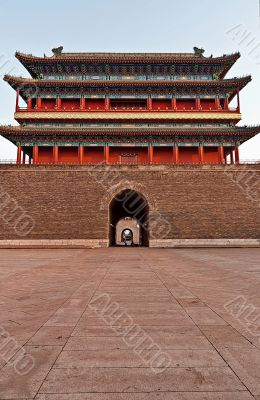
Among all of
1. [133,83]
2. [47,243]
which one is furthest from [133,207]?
[133,83]

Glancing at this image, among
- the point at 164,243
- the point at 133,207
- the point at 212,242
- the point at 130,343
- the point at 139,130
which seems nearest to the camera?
the point at 130,343

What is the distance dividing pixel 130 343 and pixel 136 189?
1605 centimetres

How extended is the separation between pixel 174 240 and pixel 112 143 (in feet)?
28.8

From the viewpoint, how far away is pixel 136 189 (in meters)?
18.6

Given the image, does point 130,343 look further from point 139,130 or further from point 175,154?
point 175,154

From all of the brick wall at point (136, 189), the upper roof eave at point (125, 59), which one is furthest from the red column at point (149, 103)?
the brick wall at point (136, 189)

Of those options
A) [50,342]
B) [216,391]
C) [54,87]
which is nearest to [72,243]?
[54,87]

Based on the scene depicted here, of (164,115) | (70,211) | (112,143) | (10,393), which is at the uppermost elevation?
(164,115)

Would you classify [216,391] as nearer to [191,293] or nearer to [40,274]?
[191,293]

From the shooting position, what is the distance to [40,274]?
6.78 meters

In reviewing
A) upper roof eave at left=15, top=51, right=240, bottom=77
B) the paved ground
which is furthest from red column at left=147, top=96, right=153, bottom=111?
the paved ground

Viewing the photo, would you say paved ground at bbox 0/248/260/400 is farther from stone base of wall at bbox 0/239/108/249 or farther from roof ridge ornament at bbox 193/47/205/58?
roof ridge ornament at bbox 193/47/205/58

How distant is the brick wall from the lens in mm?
17625

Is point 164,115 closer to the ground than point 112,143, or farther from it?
farther from it
